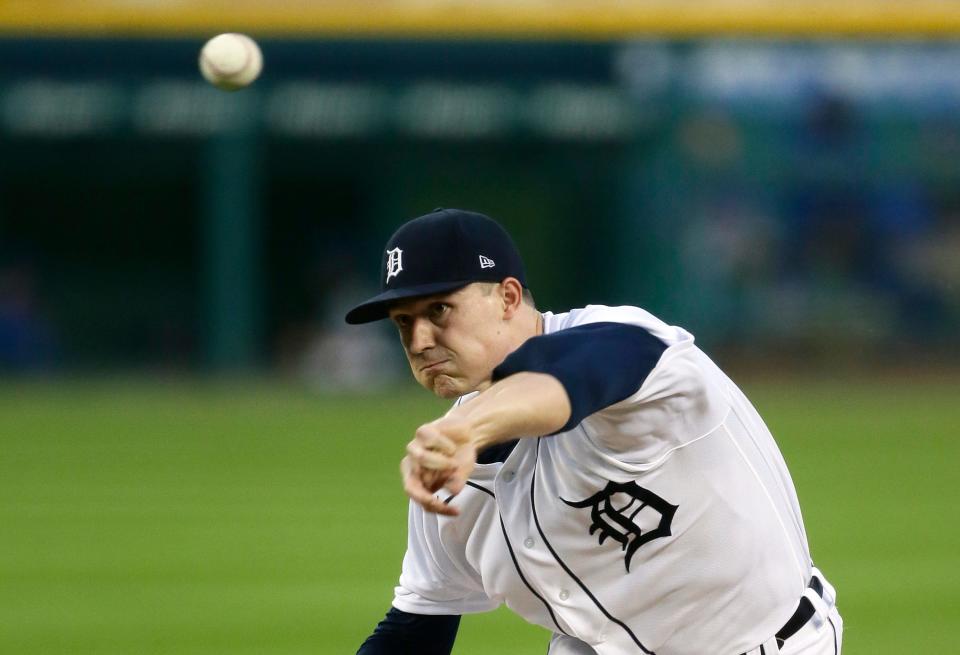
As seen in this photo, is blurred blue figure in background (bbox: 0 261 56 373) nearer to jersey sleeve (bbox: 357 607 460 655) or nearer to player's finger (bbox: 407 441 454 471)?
jersey sleeve (bbox: 357 607 460 655)

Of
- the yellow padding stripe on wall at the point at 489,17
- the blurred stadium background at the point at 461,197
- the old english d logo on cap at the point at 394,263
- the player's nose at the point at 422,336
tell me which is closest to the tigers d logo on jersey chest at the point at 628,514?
the player's nose at the point at 422,336

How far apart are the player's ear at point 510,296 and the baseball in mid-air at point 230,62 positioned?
82.5 inches

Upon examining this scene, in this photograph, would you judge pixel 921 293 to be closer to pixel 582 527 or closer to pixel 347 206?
pixel 347 206

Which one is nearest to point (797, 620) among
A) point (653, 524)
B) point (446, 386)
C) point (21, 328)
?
point (653, 524)

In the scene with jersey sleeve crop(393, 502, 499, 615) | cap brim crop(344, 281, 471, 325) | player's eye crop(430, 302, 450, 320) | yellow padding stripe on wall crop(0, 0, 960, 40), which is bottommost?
jersey sleeve crop(393, 502, 499, 615)

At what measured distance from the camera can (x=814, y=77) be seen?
23.1m

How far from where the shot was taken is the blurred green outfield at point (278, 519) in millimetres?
7438

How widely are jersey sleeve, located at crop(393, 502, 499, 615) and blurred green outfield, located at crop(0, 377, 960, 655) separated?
2.91m

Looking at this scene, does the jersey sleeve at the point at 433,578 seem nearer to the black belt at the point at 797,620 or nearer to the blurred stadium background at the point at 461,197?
the black belt at the point at 797,620

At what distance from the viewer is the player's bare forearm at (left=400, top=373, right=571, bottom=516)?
8.71 ft

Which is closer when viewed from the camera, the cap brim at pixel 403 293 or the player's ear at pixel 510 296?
the cap brim at pixel 403 293

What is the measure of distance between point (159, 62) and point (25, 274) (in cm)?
342

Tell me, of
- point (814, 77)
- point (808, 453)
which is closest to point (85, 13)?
point (808, 453)

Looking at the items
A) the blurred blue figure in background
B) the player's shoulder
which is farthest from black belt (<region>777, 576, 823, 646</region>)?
the blurred blue figure in background
